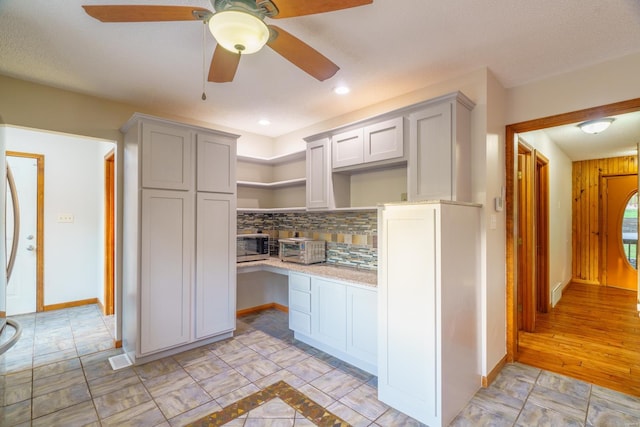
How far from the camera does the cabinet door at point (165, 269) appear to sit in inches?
107

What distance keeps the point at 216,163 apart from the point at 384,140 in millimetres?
1746

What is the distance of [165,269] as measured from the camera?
111 inches

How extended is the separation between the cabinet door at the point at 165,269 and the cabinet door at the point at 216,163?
0.82 ft

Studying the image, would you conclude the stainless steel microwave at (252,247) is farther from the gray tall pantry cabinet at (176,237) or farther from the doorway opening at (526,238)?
the doorway opening at (526,238)

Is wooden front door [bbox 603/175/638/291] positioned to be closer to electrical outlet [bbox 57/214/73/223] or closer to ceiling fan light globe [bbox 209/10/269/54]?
ceiling fan light globe [bbox 209/10/269/54]

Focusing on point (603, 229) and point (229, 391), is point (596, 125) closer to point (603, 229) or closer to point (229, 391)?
point (603, 229)

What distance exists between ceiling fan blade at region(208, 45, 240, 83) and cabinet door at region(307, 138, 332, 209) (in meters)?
1.45

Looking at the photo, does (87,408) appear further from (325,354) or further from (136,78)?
(136,78)

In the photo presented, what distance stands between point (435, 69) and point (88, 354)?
4161 mm

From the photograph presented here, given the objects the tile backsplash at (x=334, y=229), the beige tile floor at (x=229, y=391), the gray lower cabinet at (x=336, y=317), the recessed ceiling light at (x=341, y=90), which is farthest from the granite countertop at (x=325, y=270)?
the recessed ceiling light at (x=341, y=90)

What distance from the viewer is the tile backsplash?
3.27 meters

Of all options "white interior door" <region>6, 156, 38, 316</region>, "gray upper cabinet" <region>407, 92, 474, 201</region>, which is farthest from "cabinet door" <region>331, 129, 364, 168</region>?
"white interior door" <region>6, 156, 38, 316</region>

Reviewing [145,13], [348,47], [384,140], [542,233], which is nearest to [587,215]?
[542,233]

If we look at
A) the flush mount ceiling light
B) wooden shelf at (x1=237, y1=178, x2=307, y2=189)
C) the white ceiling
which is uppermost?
the white ceiling
